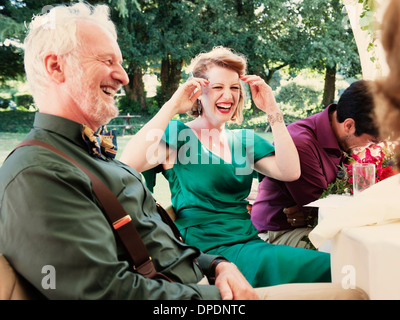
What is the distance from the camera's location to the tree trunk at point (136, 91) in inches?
502

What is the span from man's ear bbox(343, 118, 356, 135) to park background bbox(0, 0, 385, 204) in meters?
8.57

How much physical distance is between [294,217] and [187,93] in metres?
0.91

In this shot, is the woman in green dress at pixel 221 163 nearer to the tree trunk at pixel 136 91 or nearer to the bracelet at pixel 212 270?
the bracelet at pixel 212 270

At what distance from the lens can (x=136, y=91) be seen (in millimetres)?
12836

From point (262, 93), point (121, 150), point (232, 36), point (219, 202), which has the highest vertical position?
point (232, 36)

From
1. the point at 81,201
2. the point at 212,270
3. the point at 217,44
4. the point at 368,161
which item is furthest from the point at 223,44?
the point at 81,201

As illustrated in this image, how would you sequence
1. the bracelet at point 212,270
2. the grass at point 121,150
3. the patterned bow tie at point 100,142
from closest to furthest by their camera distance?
the patterned bow tie at point 100,142 → the bracelet at point 212,270 → the grass at point 121,150

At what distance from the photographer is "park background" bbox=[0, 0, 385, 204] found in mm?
11445

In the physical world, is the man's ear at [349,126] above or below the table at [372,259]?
above

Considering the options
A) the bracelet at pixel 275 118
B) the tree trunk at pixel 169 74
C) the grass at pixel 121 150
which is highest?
the tree trunk at pixel 169 74

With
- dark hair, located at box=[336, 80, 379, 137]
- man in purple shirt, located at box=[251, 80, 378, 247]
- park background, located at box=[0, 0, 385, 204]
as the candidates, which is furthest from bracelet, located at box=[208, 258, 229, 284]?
park background, located at box=[0, 0, 385, 204]

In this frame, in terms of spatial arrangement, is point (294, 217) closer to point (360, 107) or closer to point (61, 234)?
point (360, 107)

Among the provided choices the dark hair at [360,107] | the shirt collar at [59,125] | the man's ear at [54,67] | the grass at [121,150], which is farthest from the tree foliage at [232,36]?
the shirt collar at [59,125]

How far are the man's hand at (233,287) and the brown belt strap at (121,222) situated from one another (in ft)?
0.67
